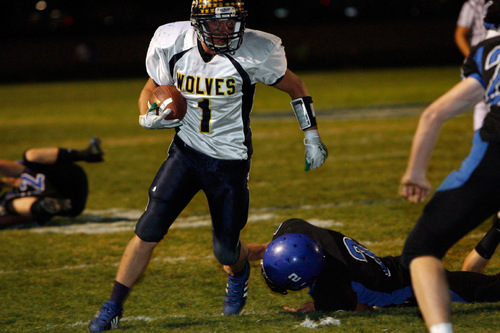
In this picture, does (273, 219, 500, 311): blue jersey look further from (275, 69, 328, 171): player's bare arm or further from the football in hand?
the football in hand

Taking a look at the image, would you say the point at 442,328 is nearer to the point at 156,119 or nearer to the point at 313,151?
the point at 313,151

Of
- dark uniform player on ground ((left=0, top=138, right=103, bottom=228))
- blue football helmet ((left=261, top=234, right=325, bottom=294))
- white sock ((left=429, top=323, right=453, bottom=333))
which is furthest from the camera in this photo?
dark uniform player on ground ((left=0, top=138, right=103, bottom=228))

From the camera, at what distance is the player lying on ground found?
334cm

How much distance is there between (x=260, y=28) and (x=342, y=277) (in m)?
27.2

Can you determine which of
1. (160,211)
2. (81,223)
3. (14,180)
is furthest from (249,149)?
(14,180)

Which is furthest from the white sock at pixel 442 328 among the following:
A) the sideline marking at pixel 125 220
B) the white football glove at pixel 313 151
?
the sideline marking at pixel 125 220

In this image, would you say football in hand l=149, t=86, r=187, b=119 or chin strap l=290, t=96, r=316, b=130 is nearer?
football in hand l=149, t=86, r=187, b=119

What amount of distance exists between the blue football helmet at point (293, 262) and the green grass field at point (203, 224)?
0.21 meters

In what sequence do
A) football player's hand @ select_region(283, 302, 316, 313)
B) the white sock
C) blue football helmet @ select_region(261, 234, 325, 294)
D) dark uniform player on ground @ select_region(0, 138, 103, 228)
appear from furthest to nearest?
dark uniform player on ground @ select_region(0, 138, 103, 228) → football player's hand @ select_region(283, 302, 316, 313) → blue football helmet @ select_region(261, 234, 325, 294) → the white sock

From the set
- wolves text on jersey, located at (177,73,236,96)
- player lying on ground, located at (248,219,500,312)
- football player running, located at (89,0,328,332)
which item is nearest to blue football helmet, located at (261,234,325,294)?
player lying on ground, located at (248,219,500,312)

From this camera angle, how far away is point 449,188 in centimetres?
257

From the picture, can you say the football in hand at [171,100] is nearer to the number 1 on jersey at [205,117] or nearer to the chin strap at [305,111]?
the number 1 on jersey at [205,117]

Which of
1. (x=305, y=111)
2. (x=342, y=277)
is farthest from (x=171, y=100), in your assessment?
(x=342, y=277)

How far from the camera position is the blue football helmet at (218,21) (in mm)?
3395
